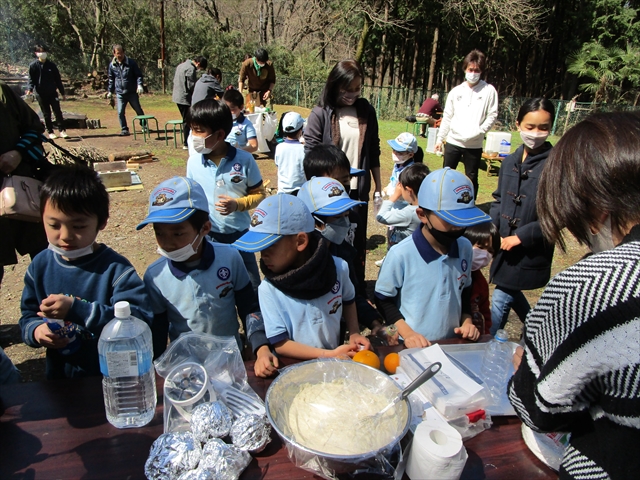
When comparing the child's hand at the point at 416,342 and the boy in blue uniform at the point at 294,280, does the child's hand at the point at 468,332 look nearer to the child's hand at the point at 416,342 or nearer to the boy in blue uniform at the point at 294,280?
the child's hand at the point at 416,342

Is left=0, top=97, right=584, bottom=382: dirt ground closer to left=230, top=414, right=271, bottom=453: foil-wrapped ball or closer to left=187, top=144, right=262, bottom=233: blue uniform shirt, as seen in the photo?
left=187, top=144, right=262, bottom=233: blue uniform shirt

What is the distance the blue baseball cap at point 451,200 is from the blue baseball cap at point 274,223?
69 cm

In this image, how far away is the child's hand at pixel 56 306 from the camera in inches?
61.2

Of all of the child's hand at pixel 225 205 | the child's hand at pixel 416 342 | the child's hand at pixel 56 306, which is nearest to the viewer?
the child's hand at pixel 56 306

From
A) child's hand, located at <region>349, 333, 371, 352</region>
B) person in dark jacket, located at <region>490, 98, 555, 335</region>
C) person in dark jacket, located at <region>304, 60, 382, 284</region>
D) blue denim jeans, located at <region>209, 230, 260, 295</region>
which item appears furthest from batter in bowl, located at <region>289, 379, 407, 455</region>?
person in dark jacket, located at <region>304, 60, 382, 284</region>

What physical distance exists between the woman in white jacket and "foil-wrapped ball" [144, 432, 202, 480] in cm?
535

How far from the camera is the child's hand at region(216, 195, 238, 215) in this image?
3.01 meters

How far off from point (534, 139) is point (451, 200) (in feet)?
4.69

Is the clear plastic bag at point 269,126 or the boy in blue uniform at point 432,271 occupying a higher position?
the boy in blue uniform at point 432,271

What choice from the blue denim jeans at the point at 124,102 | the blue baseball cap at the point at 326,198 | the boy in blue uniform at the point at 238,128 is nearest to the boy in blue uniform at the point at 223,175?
the blue baseball cap at the point at 326,198

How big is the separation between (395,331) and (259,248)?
0.80m

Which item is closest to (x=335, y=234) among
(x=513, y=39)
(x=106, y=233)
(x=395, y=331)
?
(x=395, y=331)

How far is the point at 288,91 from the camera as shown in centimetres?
2066

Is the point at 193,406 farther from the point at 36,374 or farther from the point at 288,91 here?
the point at 288,91
